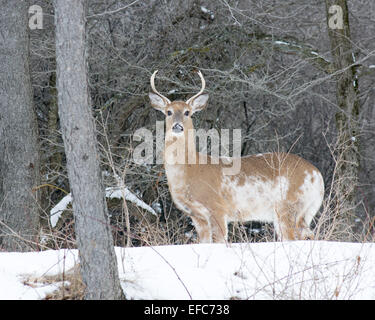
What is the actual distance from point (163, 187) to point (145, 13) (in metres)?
2.93

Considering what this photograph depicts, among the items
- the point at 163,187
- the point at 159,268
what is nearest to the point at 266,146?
the point at 163,187

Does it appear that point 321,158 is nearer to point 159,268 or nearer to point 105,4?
point 105,4

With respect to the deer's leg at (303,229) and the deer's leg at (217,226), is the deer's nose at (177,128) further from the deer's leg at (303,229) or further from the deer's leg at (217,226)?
the deer's leg at (303,229)

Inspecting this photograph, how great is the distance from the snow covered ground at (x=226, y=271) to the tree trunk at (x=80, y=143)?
32 cm

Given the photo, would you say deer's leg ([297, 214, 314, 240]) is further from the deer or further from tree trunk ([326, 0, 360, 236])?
tree trunk ([326, 0, 360, 236])

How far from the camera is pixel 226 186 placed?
8.40 meters

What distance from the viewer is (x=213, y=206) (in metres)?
8.02

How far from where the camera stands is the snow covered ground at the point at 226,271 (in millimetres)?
4543

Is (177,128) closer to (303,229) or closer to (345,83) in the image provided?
(303,229)
